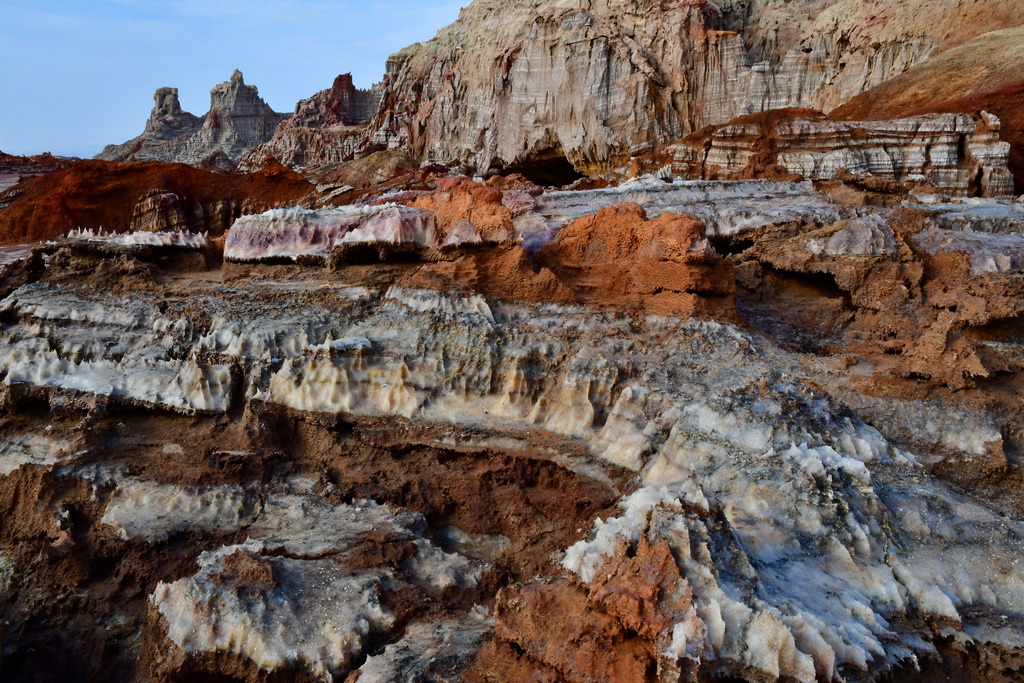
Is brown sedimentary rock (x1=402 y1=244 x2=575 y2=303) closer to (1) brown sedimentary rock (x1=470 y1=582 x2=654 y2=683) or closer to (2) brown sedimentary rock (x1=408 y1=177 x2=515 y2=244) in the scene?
(2) brown sedimentary rock (x1=408 y1=177 x2=515 y2=244)

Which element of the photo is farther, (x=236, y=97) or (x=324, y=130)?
(x=236, y=97)

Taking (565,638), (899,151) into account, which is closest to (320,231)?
(565,638)

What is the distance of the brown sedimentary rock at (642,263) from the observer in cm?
512

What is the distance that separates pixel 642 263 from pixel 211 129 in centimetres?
4347

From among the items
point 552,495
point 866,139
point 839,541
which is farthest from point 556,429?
point 866,139

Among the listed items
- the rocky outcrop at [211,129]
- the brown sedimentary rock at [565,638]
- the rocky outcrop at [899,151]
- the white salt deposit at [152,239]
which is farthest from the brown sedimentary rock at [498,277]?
the rocky outcrop at [211,129]

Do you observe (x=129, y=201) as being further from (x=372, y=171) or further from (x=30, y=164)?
(x=30, y=164)

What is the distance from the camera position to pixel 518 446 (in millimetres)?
4512

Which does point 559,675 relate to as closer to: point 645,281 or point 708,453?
point 708,453

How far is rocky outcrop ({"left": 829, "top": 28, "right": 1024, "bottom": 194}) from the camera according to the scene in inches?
474

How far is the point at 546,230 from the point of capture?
19.4ft

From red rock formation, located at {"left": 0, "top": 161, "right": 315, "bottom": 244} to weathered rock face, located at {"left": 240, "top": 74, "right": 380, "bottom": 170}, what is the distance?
14679 millimetres

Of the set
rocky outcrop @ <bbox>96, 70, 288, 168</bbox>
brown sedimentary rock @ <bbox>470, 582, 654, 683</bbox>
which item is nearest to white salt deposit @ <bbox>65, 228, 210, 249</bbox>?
brown sedimentary rock @ <bbox>470, 582, 654, 683</bbox>

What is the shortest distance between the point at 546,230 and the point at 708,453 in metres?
2.77
